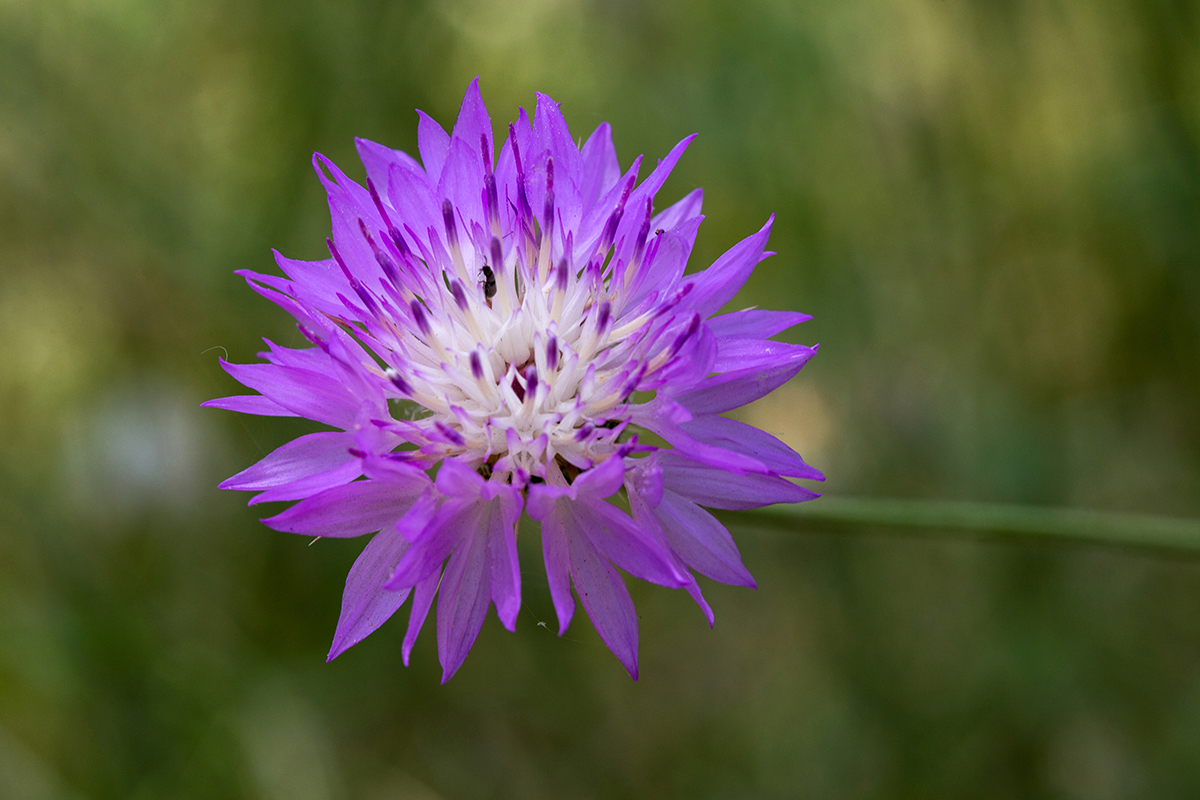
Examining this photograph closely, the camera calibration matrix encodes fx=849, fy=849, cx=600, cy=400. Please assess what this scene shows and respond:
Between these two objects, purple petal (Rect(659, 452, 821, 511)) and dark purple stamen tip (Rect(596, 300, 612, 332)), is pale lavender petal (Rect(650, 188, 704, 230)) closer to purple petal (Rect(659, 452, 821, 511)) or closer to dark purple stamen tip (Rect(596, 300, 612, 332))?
dark purple stamen tip (Rect(596, 300, 612, 332))

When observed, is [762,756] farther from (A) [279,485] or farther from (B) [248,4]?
(B) [248,4]

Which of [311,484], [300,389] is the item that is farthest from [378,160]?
[311,484]

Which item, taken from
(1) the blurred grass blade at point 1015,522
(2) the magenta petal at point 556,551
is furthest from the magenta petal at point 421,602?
(1) the blurred grass blade at point 1015,522

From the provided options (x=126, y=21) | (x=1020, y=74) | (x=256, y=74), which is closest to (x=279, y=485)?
(x=256, y=74)

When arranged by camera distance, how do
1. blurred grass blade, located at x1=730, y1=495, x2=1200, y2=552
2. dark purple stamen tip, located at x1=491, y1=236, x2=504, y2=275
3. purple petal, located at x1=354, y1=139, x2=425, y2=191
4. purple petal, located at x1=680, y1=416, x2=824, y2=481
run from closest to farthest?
1. purple petal, located at x1=680, y1=416, x2=824, y2=481
2. dark purple stamen tip, located at x1=491, y1=236, x2=504, y2=275
3. purple petal, located at x1=354, y1=139, x2=425, y2=191
4. blurred grass blade, located at x1=730, y1=495, x2=1200, y2=552

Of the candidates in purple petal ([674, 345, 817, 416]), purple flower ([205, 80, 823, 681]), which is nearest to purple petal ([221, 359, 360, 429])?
purple flower ([205, 80, 823, 681])
